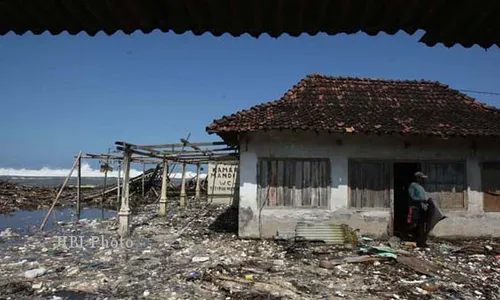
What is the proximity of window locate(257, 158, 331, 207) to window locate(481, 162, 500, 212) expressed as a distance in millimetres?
4484

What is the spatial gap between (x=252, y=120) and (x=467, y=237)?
22.4 feet

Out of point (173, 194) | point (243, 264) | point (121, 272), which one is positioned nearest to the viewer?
point (121, 272)

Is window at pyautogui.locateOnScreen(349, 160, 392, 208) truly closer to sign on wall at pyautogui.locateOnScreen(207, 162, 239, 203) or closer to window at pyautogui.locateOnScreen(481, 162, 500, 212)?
window at pyautogui.locateOnScreen(481, 162, 500, 212)

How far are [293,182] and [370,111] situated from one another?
10.8ft

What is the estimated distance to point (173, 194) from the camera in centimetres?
2586

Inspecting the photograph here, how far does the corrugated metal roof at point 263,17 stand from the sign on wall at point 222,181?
18.8 meters

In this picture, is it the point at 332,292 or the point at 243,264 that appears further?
the point at 243,264

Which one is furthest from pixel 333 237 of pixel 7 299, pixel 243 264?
pixel 7 299

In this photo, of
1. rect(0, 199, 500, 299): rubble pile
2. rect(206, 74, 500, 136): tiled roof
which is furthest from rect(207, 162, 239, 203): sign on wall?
rect(0, 199, 500, 299): rubble pile

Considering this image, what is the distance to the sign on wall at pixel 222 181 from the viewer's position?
2164cm

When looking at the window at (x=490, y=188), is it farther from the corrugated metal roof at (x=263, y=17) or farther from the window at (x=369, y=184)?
the corrugated metal roof at (x=263, y=17)

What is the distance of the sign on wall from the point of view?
21.6 m

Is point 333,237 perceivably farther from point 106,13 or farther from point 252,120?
point 106,13

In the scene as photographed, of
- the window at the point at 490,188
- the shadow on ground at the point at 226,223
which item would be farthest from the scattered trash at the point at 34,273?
the window at the point at 490,188
